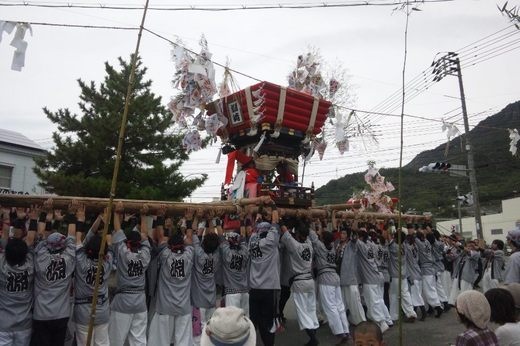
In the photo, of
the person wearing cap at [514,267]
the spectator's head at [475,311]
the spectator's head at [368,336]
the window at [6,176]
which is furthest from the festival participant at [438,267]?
the window at [6,176]

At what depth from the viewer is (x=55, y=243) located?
4941mm

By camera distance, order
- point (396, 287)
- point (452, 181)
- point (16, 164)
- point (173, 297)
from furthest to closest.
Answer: point (452, 181) → point (16, 164) → point (396, 287) → point (173, 297)

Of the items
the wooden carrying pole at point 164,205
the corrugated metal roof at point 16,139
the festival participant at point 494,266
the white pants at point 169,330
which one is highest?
the corrugated metal roof at point 16,139

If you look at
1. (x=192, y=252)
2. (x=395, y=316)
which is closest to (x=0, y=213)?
(x=192, y=252)

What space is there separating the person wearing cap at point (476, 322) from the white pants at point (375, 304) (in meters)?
5.19

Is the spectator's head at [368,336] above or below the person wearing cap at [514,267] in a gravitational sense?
below

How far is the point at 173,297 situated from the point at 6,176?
15297 millimetres

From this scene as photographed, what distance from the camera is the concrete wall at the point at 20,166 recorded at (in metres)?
17.6

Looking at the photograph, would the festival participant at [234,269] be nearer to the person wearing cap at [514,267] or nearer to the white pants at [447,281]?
the person wearing cap at [514,267]

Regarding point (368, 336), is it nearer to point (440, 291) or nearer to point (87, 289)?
point (87, 289)

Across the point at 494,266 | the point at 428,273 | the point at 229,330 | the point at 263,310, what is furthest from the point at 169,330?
the point at 494,266

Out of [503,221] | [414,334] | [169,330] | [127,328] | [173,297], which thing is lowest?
[414,334]

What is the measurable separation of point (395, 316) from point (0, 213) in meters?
7.84

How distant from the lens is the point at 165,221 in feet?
20.5
